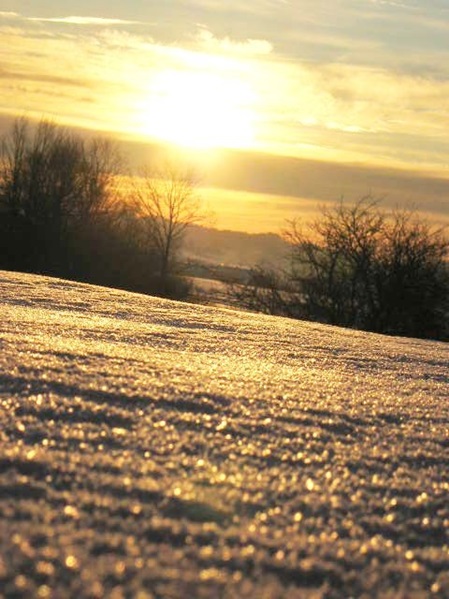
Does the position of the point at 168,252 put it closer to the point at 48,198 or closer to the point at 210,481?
the point at 48,198

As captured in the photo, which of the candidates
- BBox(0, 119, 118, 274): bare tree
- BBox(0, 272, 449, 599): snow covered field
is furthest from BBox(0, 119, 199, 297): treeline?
BBox(0, 272, 449, 599): snow covered field

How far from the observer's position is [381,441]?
7.39 ft

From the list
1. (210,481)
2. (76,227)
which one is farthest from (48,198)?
(210,481)

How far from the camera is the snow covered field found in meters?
1.15

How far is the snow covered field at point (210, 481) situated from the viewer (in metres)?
1.15

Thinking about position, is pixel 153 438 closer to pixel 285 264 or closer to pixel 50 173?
pixel 285 264

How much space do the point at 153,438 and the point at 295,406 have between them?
0.81 m

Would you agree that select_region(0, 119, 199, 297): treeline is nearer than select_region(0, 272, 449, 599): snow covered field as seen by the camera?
No

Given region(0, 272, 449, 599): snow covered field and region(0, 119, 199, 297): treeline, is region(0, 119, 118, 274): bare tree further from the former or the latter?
region(0, 272, 449, 599): snow covered field

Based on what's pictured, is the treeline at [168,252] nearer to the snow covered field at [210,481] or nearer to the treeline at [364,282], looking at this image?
the treeline at [364,282]

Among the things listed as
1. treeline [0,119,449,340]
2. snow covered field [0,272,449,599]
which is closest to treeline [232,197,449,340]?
treeline [0,119,449,340]

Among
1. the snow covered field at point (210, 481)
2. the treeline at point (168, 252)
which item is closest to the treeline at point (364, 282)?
the treeline at point (168, 252)

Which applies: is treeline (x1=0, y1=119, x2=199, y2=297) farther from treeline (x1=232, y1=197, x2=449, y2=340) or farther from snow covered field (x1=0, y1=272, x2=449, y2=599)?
snow covered field (x1=0, y1=272, x2=449, y2=599)

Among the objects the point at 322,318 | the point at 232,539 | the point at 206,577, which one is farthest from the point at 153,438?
the point at 322,318
